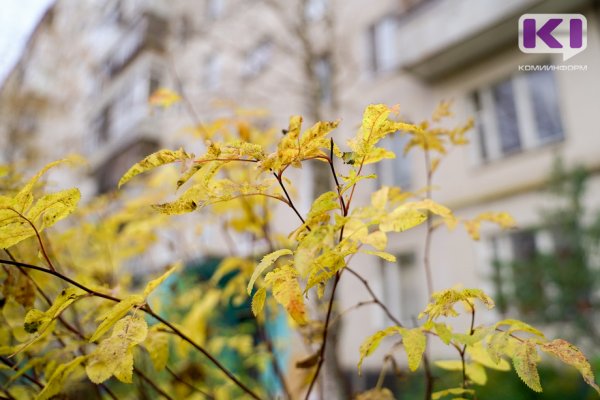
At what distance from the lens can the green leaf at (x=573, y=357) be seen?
0.66 m

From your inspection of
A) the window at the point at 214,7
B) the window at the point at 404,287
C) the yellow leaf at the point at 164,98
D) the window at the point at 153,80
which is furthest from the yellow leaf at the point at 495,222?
the window at the point at 214,7

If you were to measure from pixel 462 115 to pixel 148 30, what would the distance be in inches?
357

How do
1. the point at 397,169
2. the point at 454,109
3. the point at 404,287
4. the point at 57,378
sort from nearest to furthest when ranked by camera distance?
the point at 57,378 < the point at 454,109 < the point at 404,287 < the point at 397,169

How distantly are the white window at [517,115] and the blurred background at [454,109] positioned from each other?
0.7 inches

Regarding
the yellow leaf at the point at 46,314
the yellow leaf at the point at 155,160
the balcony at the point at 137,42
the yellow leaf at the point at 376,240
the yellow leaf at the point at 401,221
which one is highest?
the balcony at the point at 137,42

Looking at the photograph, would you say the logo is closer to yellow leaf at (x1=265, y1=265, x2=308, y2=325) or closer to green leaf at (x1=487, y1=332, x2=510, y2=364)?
green leaf at (x1=487, y1=332, x2=510, y2=364)

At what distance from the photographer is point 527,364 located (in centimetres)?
69

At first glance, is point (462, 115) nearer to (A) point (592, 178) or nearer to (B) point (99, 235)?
(A) point (592, 178)

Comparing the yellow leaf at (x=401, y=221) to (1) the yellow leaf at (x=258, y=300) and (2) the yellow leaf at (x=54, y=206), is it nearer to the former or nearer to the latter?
(1) the yellow leaf at (x=258, y=300)

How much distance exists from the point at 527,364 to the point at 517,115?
21.5 ft

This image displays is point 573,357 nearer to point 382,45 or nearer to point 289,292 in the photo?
point 289,292

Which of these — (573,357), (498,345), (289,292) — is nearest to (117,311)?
(289,292)

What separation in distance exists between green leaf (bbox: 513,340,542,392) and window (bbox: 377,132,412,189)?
22.7ft

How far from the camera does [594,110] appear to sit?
5477 millimetres
